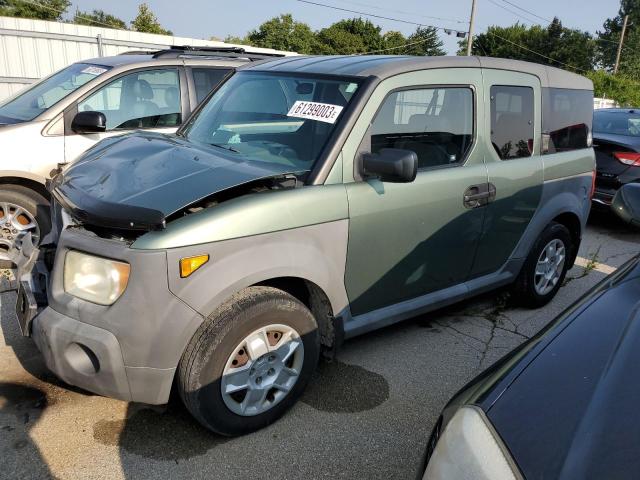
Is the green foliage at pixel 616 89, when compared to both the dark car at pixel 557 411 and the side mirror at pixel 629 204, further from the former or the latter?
the dark car at pixel 557 411

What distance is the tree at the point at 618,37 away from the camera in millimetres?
64625

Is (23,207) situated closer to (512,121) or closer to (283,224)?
(283,224)

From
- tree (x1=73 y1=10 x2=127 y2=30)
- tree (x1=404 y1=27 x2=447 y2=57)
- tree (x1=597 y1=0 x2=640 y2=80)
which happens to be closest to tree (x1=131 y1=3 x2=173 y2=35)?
tree (x1=73 y1=10 x2=127 y2=30)

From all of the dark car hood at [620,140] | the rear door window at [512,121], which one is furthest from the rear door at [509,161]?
the dark car hood at [620,140]

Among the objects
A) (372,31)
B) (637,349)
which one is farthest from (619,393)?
(372,31)

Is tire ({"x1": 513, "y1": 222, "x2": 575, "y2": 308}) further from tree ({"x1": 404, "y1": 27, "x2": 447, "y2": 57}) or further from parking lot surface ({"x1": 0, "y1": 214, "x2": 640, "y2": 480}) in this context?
tree ({"x1": 404, "y1": 27, "x2": 447, "y2": 57})

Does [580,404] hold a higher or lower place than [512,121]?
lower

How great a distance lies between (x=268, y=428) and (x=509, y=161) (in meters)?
2.43

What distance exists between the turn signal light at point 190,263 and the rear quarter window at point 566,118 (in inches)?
115

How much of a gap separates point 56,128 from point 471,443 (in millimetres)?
4488

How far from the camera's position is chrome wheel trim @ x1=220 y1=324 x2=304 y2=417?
254 cm

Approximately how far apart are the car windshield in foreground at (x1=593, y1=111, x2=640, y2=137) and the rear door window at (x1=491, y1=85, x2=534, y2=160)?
4.64m

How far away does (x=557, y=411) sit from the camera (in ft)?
4.71

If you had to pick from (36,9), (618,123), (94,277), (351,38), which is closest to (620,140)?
(618,123)
